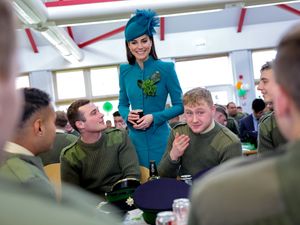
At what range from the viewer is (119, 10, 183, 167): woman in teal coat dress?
2949 millimetres

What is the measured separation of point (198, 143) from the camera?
281 centimetres

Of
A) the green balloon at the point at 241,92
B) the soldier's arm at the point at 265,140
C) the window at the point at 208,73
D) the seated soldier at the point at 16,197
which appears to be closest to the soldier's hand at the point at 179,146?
the soldier's arm at the point at 265,140

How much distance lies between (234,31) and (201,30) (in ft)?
3.24

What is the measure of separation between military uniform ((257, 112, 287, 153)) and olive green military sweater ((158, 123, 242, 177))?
1.28 ft

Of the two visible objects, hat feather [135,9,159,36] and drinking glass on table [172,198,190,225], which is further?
hat feather [135,9,159,36]

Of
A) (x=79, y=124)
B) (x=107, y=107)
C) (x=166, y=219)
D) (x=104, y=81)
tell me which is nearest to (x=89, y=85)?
(x=104, y=81)

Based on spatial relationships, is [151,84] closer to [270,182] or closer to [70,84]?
[270,182]

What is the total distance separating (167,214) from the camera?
5.20 ft

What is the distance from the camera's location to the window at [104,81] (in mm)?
12211

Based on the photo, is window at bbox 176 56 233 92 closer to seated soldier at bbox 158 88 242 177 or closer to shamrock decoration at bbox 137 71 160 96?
shamrock decoration at bbox 137 71 160 96

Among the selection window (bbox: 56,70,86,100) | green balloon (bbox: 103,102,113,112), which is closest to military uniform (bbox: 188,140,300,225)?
green balloon (bbox: 103,102,113,112)

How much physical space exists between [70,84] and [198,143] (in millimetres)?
10059

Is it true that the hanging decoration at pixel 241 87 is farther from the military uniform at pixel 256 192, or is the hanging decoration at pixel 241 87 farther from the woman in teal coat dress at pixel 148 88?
the military uniform at pixel 256 192

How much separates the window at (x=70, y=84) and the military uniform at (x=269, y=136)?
9687 mm
